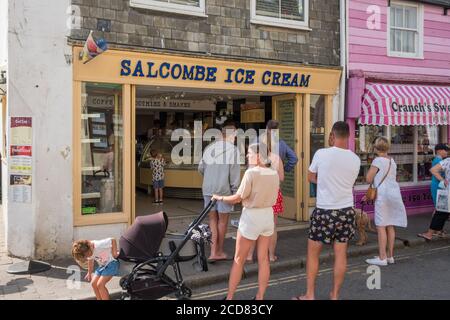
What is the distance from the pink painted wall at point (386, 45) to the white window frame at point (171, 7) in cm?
353

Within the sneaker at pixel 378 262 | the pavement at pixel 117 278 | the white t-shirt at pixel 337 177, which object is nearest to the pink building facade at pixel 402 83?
the pavement at pixel 117 278

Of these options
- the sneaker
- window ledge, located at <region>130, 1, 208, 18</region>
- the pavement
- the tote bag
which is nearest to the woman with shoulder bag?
the sneaker

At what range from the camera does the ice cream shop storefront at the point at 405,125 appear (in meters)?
10.4

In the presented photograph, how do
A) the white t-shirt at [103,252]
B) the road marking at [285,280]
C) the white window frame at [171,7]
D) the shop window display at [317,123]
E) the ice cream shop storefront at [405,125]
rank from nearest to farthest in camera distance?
the white t-shirt at [103,252] < the road marking at [285,280] < the white window frame at [171,7] < the shop window display at [317,123] < the ice cream shop storefront at [405,125]

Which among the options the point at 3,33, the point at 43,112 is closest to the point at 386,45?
the point at 43,112

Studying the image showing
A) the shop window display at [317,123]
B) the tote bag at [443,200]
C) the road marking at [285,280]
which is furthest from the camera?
the shop window display at [317,123]

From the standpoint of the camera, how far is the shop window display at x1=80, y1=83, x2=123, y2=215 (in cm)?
789

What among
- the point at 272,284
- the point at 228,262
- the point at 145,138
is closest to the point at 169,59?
the point at 228,262

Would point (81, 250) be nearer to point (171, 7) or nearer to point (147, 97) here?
point (171, 7)

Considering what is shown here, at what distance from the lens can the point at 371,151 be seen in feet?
36.9

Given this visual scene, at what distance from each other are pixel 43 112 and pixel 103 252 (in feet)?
10.1

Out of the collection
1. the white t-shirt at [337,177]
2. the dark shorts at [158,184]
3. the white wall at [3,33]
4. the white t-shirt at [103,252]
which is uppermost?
the white wall at [3,33]

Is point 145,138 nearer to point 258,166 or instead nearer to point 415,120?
point 415,120

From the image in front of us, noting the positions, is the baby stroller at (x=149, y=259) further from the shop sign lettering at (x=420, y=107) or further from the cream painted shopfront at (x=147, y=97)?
the shop sign lettering at (x=420, y=107)
